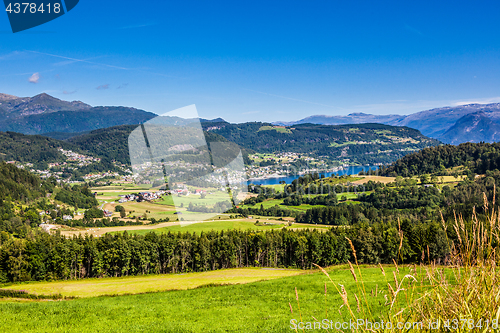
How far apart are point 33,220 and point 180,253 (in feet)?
192

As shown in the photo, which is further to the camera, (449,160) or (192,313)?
(449,160)

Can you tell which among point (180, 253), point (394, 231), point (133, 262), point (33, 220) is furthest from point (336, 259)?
point (33, 220)

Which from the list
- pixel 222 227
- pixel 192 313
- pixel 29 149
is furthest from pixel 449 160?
pixel 29 149

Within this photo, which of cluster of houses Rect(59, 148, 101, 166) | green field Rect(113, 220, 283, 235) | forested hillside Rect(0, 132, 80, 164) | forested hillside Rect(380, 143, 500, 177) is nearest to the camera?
green field Rect(113, 220, 283, 235)

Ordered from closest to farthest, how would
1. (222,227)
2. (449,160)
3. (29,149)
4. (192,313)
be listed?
(192,313)
(222,227)
(449,160)
(29,149)

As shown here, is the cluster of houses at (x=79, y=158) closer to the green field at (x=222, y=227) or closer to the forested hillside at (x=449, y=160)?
the green field at (x=222, y=227)

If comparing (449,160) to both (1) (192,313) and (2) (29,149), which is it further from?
(2) (29,149)

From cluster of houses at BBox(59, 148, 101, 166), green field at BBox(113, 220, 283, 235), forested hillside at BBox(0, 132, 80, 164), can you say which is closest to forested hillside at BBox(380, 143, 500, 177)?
green field at BBox(113, 220, 283, 235)

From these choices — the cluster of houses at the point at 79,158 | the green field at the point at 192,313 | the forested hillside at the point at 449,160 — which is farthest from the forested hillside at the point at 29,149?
the green field at the point at 192,313

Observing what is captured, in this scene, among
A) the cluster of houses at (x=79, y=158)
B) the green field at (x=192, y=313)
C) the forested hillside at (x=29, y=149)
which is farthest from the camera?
the cluster of houses at (x=79, y=158)

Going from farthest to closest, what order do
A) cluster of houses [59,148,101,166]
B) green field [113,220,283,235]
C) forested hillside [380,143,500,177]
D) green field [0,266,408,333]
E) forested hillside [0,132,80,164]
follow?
cluster of houses [59,148,101,166] < forested hillside [0,132,80,164] < forested hillside [380,143,500,177] < green field [113,220,283,235] < green field [0,266,408,333]

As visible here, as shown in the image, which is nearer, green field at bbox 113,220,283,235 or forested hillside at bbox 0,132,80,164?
green field at bbox 113,220,283,235

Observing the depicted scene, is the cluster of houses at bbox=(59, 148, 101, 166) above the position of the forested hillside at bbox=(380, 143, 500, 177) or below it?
above

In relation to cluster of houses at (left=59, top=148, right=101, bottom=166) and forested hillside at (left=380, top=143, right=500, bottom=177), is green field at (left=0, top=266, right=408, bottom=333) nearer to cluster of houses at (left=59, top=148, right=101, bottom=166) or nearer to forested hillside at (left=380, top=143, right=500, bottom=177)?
forested hillside at (left=380, top=143, right=500, bottom=177)
